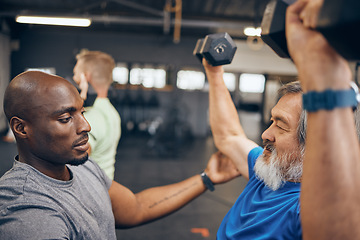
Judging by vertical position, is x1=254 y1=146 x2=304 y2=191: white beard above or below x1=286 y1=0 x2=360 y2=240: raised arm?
below

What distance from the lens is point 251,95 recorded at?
15445 mm

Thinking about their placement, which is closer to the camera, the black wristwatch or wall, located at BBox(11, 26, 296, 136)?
the black wristwatch

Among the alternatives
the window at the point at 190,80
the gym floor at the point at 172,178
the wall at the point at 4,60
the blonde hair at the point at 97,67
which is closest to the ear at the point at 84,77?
the blonde hair at the point at 97,67

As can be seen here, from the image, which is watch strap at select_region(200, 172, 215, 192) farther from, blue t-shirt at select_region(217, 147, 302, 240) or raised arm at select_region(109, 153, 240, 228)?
blue t-shirt at select_region(217, 147, 302, 240)

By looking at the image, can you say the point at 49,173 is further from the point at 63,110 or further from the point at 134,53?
the point at 134,53

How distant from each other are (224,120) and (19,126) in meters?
0.84

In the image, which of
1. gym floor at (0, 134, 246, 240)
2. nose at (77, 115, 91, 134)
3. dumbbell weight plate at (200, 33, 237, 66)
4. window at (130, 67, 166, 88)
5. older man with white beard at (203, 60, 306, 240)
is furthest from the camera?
window at (130, 67, 166, 88)

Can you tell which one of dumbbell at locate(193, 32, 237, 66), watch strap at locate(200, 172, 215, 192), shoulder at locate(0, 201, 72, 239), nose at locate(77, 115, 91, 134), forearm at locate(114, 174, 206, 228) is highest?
dumbbell at locate(193, 32, 237, 66)

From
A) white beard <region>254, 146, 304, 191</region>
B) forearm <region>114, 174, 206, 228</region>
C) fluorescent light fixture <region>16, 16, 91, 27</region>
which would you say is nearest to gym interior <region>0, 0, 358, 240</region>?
fluorescent light fixture <region>16, 16, 91, 27</region>

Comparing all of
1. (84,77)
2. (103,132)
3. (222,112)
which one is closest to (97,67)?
(84,77)

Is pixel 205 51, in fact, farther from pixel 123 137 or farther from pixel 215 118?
pixel 123 137

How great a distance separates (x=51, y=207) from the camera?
2.60 ft

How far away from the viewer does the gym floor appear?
2752mm

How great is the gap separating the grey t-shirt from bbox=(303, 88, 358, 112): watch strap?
0.69 m
